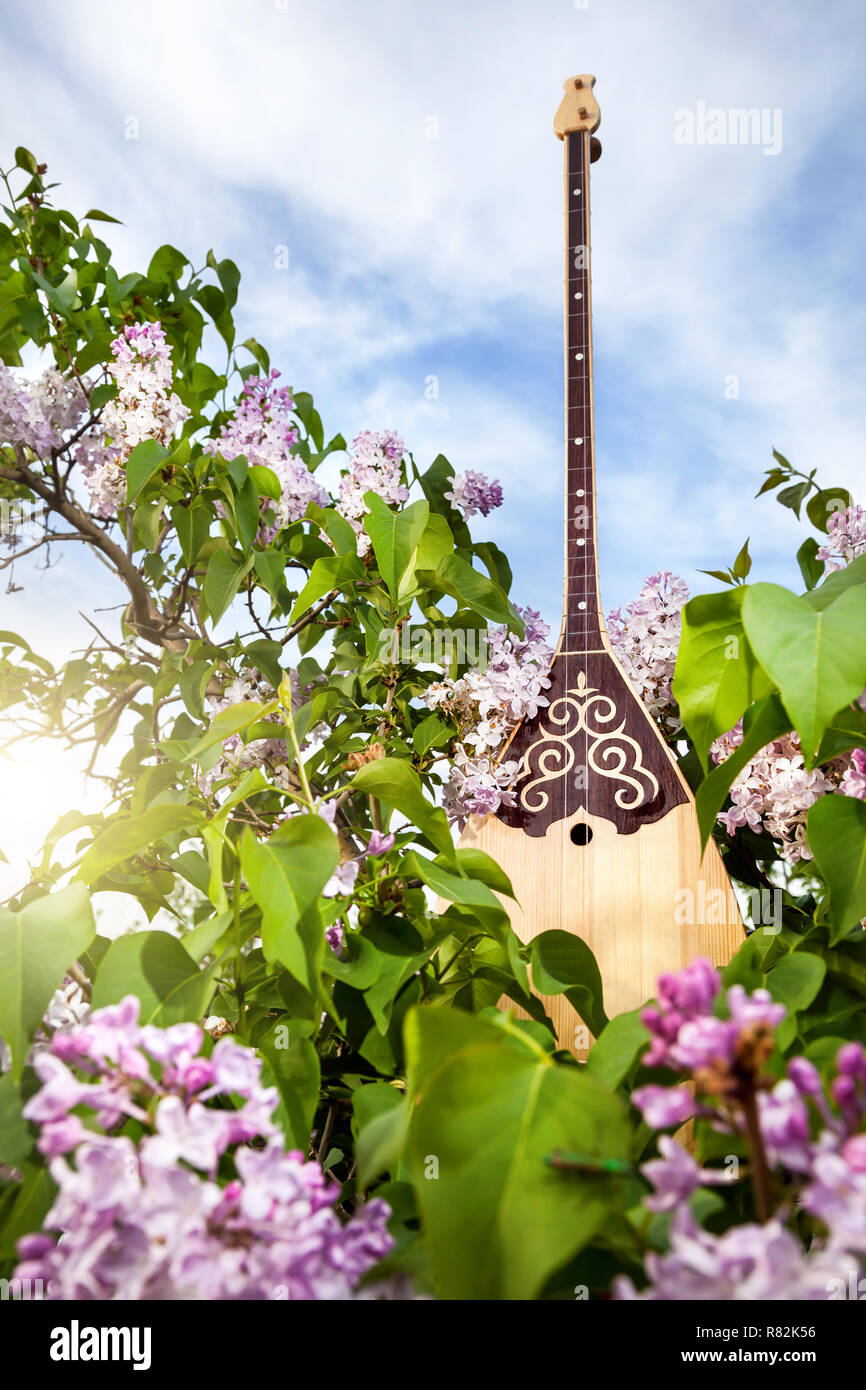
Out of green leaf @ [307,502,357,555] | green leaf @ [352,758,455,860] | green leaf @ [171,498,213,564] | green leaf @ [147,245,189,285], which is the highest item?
green leaf @ [147,245,189,285]

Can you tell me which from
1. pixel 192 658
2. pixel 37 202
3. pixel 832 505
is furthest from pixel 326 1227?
pixel 37 202

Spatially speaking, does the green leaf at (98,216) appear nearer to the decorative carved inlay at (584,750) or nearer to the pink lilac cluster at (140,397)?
the pink lilac cluster at (140,397)

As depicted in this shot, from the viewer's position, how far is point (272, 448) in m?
1.23

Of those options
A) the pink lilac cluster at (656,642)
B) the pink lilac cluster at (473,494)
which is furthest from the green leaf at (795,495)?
the pink lilac cluster at (473,494)

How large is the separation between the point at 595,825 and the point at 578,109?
944 millimetres

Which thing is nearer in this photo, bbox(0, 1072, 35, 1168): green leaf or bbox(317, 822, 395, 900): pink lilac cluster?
bbox(0, 1072, 35, 1168): green leaf

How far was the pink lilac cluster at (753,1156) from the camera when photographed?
239 mm

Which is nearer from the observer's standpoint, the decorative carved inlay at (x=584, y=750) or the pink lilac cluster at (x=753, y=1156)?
the pink lilac cluster at (x=753, y=1156)

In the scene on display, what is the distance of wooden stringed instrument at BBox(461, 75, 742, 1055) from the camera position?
915 millimetres

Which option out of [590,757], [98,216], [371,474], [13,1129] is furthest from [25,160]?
[13,1129]

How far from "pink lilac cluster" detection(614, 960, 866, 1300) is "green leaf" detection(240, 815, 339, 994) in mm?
197

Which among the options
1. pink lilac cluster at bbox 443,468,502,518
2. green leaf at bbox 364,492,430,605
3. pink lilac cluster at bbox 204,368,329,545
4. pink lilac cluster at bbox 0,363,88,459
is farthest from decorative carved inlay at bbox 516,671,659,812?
pink lilac cluster at bbox 0,363,88,459

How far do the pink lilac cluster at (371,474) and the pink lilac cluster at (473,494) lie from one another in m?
0.08

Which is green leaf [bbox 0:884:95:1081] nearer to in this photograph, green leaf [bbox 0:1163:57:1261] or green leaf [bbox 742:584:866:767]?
green leaf [bbox 0:1163:57:1261]
